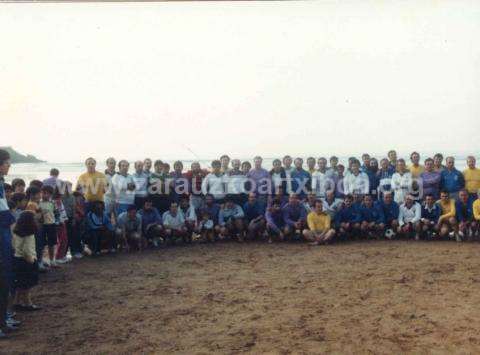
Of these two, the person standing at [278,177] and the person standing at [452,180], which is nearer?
the person standing at [452,180]

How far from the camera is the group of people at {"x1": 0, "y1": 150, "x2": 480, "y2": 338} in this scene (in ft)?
30.3

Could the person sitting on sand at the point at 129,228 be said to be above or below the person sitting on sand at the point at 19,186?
below

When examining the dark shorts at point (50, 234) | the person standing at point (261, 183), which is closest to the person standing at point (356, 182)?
the person standing at point (261, 183)

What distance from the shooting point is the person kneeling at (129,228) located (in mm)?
9148

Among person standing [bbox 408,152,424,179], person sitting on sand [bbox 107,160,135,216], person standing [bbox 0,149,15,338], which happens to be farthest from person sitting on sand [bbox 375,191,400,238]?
person standing [bbox 0,149,15,338]

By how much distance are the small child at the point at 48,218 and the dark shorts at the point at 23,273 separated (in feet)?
6.88

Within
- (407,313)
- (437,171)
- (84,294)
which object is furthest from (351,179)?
(84,294)

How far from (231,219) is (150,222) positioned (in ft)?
5.26

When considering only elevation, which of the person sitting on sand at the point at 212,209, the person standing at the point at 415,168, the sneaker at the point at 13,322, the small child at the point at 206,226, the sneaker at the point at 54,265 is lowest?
the sneaker at the point at 13,322

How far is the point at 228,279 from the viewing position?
22.5 ft

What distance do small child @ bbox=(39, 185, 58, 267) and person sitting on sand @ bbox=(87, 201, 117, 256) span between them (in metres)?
1.00

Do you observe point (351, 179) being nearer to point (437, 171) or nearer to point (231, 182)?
point (437, 171)

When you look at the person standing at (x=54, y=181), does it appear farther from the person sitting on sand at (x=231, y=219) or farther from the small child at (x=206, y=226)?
the person sitting on sand at (x=231, y=219)

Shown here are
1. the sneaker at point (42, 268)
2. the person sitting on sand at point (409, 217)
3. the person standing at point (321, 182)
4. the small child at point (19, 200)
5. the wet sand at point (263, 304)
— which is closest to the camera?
the wet sand at point (263, 304)
